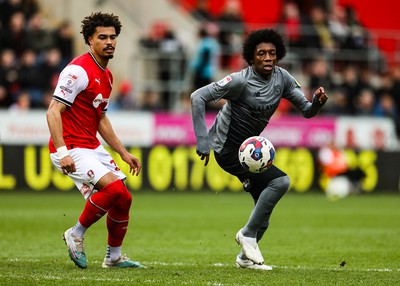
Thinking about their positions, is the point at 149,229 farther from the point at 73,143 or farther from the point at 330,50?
the point at 330,50

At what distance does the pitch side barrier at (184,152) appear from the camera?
68.8 ft

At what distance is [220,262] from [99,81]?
250 cm

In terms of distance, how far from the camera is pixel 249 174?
971 cm

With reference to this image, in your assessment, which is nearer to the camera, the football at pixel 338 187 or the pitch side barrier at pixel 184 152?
the pitch side barrier at pixel 184 152

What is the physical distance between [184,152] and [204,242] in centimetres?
960

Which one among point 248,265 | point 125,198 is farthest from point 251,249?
point 125,198

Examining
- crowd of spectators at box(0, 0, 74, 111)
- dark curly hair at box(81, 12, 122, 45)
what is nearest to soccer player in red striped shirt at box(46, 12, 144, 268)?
dark curly hair at box(81, 12, 122, 45)

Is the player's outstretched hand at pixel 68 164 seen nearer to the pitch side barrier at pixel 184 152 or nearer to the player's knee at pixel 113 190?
the player's knee at pixel 113 190

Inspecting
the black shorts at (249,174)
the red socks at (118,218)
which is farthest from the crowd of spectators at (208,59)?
the red socks at (118,218)

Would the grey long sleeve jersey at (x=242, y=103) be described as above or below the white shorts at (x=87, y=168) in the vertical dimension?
above

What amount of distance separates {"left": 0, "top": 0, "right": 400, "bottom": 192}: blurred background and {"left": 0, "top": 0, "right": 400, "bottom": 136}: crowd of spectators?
0.03 meters

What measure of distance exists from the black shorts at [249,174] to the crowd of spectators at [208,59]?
11215 mm

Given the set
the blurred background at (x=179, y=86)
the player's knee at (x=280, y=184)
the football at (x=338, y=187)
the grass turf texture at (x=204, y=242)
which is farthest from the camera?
the football at (x=338, y=187)

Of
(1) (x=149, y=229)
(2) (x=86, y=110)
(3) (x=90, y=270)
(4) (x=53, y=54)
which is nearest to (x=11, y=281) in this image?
(3) (x=90, y=270)
